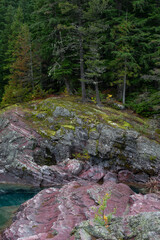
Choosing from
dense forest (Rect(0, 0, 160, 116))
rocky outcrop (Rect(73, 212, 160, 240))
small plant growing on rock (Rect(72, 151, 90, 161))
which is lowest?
small plant growing on rock (Rect(72, 151, 90, 161))

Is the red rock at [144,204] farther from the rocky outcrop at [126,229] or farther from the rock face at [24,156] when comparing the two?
the rock face at [24,156]

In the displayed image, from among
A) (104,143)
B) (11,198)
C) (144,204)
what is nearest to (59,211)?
(144,204)

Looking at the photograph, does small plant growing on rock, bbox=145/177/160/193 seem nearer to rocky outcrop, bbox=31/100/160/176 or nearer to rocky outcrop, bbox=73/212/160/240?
rocky outcrop, bbox=31/100/160/176

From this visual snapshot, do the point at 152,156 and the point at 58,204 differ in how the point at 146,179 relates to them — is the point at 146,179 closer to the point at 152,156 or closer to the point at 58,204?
the point at 152,156

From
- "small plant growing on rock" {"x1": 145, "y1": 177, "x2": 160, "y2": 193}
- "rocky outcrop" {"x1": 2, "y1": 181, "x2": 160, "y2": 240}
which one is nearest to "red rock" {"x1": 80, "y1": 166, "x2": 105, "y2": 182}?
"rocky outcrop" {"x1": 2, "y1": 181, "x2": 160, "y2": 240}

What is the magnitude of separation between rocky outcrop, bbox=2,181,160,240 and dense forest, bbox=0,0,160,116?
12473 mm

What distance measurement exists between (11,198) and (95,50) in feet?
→ 53.7

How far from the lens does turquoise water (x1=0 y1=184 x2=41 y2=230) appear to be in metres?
11.5

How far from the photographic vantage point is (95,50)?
21156 mm

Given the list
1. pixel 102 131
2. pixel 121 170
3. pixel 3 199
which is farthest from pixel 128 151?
pixel 3 199

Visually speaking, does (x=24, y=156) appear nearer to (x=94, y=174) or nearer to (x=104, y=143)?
(x=94, y=174)

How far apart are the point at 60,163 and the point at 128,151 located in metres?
5.98

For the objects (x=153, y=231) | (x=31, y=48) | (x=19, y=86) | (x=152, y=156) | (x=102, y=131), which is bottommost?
(x=152, y=156)

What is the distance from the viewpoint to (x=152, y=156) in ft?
52.0
